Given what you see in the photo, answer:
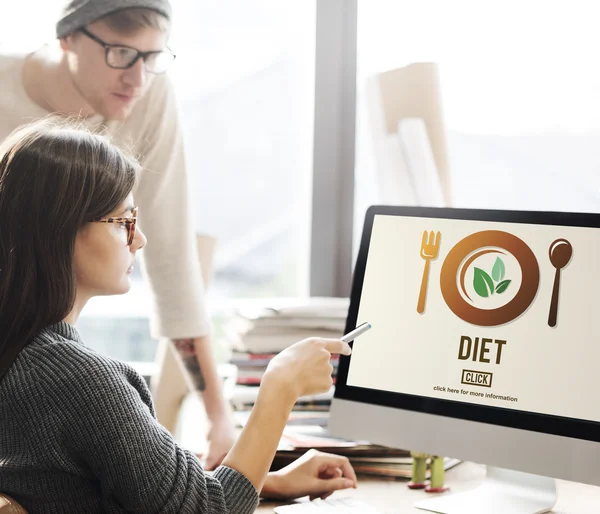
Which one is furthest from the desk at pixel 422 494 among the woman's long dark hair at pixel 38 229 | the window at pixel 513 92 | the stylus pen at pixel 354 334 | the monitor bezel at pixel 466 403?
the window at pixel 513 92

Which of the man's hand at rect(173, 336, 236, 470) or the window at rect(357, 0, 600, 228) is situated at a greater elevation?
the window at rect(357, 0, 600, 228)

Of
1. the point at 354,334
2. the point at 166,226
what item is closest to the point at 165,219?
the point at 166,226

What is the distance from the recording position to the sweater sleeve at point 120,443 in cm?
90

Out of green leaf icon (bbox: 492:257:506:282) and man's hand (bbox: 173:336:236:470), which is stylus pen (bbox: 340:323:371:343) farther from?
man's hand (bbox: 173:336:236:470)

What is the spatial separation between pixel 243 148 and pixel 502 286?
1063 mm

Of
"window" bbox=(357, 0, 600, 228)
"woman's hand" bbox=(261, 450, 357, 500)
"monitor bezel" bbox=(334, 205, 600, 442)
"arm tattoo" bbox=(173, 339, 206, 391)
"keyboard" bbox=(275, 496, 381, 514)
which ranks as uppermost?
"window" bbox=(357, 0, 600, 228)

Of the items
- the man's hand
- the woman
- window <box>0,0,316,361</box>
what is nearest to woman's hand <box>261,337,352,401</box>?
the woman

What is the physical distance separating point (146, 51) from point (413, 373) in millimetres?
785

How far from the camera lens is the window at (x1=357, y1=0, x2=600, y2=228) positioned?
1.60m

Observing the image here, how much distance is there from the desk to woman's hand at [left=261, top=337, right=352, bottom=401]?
223 mm

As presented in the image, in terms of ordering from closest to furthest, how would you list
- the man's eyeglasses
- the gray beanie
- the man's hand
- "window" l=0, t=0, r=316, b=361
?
the man's eyeglasses, the gray beanie, the man's hand, "window" l=0, t=0, r=316, b=361

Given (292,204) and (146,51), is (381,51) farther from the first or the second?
(146,51)

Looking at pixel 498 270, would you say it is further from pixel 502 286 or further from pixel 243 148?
pixel 243 148

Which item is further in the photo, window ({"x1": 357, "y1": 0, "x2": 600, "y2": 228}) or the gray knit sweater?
window ({"x1": 357, "y1": 0, "x2": 600, "y2": 228})
